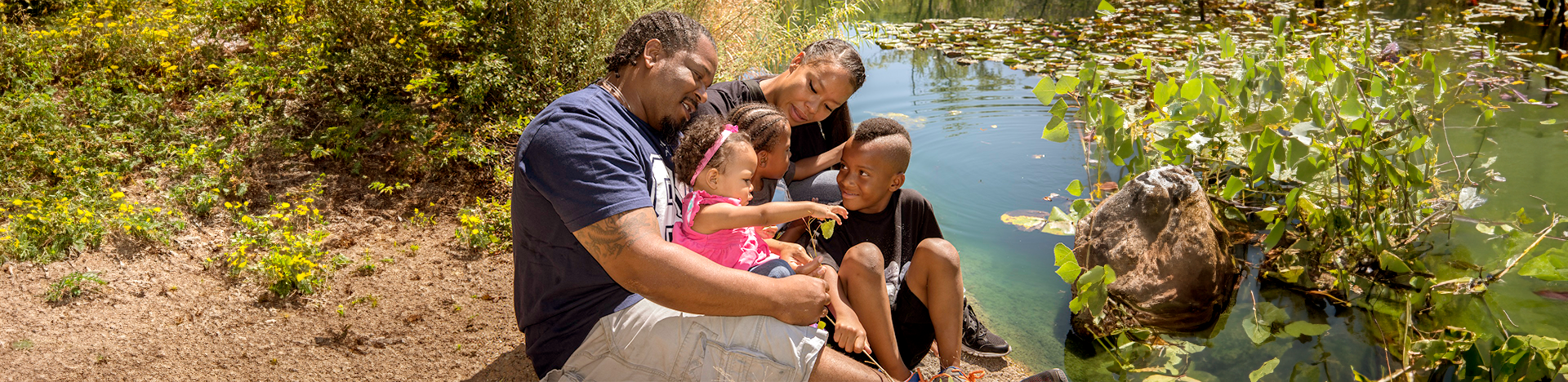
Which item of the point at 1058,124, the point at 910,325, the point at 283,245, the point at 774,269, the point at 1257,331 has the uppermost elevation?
the point at 1058,124

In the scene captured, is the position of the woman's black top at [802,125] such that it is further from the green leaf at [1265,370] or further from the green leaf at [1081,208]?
the green leaf at [1265,370]

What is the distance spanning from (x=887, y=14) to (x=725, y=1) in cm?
486

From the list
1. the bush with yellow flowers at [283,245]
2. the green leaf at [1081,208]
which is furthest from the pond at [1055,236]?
the bush with yellow flowers at [283,245]

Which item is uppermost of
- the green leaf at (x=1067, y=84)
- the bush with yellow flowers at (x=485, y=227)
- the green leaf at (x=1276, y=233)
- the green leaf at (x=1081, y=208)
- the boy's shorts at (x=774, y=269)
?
the green leaf at (x=1067, y=84)

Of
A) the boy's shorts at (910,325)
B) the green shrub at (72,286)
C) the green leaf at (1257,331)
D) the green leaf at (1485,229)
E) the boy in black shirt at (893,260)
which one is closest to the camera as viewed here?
the boy in black shirt at (893,260)

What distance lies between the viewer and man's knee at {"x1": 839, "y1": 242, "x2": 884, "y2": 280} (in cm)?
243

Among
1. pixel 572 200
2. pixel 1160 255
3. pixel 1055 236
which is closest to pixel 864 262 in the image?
pixel 572 200

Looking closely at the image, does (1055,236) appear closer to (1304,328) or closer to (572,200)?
(1304,328)

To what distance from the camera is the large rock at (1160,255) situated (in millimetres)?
3367

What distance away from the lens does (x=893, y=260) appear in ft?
9.62

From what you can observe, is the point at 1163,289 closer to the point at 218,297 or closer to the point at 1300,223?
the point at 1300,223

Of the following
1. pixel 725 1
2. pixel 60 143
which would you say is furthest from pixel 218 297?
pixel 725 1

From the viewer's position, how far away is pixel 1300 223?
387 centimetres

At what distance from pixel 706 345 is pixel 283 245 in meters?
2.53
